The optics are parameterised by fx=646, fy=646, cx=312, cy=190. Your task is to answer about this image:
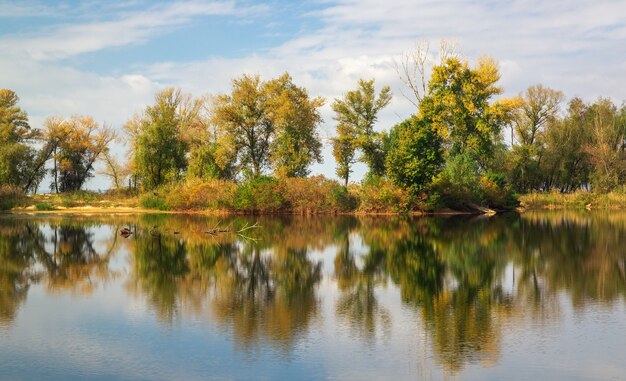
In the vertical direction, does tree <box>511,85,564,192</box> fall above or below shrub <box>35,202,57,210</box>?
above

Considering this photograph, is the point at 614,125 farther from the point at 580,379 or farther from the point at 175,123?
the point at 580,379

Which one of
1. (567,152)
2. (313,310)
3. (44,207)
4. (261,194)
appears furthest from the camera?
(567,152)

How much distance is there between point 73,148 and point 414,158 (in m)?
38.1

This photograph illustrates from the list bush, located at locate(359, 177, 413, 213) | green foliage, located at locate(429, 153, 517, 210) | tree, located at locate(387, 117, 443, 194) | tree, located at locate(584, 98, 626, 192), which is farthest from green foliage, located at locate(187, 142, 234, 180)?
tree, located at locate(584, 98, 626, 192)

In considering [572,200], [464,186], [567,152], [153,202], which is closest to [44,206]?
[153,202]

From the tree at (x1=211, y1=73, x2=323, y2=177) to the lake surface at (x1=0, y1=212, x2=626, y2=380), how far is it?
1225 inches

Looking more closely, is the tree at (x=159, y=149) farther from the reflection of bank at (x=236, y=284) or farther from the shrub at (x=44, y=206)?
the reflection of bank at (x=236, y=284)

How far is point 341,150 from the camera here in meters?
63.2

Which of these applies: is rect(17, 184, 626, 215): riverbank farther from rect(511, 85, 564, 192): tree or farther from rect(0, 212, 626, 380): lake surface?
rect(0, 212, 626, 380): lake surface

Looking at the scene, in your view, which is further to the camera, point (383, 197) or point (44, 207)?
point (44, 207)

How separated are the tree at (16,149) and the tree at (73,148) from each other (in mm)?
1760

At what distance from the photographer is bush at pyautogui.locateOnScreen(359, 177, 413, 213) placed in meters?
52.2

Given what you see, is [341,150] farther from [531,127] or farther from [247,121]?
[531,127]

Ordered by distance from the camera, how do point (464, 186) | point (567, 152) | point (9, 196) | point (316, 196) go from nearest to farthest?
point (316, 196) < point (464, 186) < point (9, 196) < point (567, 152)
